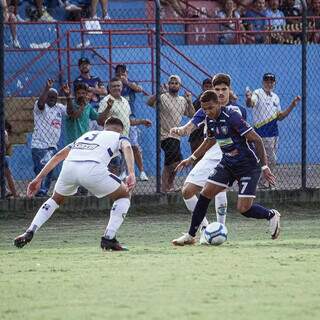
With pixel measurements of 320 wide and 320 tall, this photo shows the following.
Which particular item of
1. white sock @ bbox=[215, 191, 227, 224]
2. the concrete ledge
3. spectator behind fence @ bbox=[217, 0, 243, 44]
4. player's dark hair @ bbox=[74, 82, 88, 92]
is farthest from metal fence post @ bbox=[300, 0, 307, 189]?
white sock @ bbox=[215, 191, 227, 224]

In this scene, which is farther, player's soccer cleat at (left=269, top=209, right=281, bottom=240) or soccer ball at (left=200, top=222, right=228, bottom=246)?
player's soccer cleat at (left=269, top=209, right=281, bottom=240)

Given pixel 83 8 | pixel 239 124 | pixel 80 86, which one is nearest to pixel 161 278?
pixel 239 124

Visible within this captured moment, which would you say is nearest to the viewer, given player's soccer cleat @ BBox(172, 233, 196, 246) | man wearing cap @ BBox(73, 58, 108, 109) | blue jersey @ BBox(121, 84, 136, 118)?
player's soccer cleat @ BBox(172, 233, 196, 246)

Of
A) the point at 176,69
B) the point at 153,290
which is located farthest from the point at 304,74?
the point at 153,290

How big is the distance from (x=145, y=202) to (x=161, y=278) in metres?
8.65

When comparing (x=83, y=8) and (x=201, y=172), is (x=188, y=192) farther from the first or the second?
(x=83, y=8)

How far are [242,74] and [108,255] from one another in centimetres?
1314

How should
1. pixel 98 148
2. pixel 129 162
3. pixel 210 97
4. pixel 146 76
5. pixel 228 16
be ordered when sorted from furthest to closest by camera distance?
pixel 228 16 < pixel 146 76 < pixel 210 97 < pixel 98 148 < pixel 129 162

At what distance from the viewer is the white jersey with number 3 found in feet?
45.7

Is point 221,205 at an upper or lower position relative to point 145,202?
upper

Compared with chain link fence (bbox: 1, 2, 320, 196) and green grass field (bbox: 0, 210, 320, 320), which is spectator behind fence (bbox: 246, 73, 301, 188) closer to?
chain link fence (bbox: 1, 2, 320, 196)

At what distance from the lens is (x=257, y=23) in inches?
1056

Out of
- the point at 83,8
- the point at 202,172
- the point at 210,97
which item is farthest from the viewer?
the point at 83,8

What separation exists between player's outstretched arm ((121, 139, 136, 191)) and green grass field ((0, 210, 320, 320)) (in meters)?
0.78
